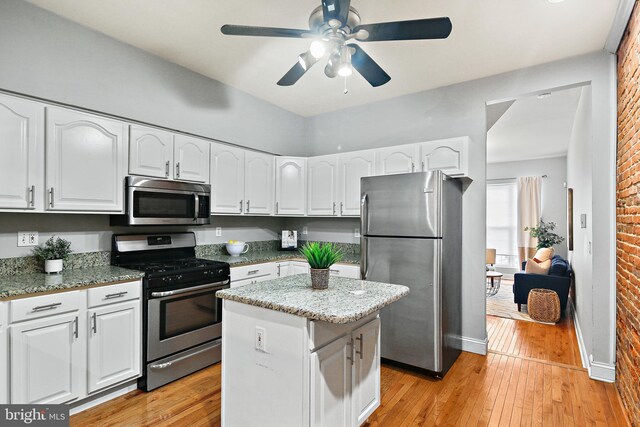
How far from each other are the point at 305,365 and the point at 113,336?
165cm

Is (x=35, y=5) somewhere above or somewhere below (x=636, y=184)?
above

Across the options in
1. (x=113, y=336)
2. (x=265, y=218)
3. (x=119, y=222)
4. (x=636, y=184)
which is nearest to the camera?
(x=636, y=184)

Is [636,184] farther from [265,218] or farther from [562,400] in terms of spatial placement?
[265,218]

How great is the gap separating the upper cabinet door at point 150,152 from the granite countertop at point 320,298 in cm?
159

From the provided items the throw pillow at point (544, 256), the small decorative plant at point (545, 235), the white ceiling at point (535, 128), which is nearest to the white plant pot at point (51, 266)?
the white ceiling at point (535, 128)

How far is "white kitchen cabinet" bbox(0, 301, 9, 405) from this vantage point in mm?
1960

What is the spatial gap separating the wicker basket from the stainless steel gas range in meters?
4.09

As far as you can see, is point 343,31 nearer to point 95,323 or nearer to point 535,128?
point 95,323

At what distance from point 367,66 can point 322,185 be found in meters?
2.14

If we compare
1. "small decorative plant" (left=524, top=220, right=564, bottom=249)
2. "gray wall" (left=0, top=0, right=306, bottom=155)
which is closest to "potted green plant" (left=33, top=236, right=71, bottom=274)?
"gray wall" (left=0, top=0, right=306, bottom=155)

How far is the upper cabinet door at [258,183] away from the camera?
3898 mm

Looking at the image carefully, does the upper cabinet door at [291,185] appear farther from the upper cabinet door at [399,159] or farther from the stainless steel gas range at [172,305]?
the stainless steel gas range at [172,305]

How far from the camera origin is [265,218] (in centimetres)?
453

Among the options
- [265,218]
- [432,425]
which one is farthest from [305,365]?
[265,218]
